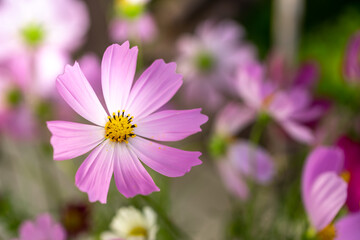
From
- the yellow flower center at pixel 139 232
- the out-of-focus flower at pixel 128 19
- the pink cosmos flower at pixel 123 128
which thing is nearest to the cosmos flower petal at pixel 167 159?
the pink cosmos flower at pixel 123 128

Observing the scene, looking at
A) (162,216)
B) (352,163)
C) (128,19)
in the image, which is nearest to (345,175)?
(352,163)

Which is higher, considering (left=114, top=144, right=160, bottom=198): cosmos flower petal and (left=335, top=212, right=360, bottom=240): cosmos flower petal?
(left=114, top=144, right=160, bottom=198): cosmos flower petal

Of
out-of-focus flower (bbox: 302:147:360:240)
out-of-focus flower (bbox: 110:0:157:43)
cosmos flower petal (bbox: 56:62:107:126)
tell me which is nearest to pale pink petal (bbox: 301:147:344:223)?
out-of-focus flower (bbox: 302:147:360:240)

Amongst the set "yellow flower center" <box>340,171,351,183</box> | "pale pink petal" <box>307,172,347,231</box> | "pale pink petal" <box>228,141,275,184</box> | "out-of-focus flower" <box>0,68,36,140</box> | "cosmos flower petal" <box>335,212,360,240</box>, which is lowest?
"cosmos flower petal" <box>335,212,360,240</box>

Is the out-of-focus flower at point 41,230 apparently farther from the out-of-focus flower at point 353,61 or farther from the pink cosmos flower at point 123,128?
the out-of-focus flower at point 353,61

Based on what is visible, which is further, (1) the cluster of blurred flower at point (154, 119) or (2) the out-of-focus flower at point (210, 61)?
(2) the out-of-focus flower at point (210, 61)

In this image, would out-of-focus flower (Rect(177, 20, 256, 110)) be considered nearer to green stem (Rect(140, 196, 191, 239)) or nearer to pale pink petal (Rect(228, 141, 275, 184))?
pale pink petal (Rect(228, 141, 275, 184))
